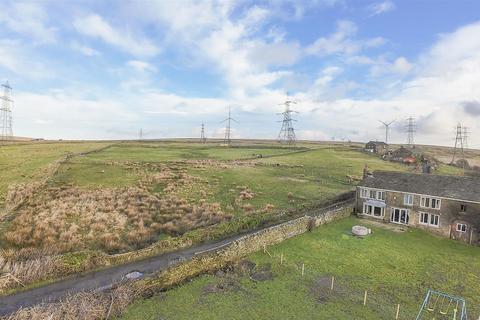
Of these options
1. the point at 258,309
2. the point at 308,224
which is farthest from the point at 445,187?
the point at 258,309

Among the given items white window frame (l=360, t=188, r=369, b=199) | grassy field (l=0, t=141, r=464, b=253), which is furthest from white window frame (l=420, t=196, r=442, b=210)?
grassy field (l=0, t=141, r=464, b=253)

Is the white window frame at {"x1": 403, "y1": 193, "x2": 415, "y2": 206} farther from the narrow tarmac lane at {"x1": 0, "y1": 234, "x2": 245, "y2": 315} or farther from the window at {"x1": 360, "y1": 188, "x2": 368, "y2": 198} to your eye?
the narrow tarmac lane at {"x1": 0, "y1": 234, "x2": 245, "y2": 315}

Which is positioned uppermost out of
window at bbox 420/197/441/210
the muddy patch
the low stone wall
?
window at bbox 420/197/441/210

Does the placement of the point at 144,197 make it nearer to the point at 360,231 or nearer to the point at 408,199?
the point at 360,231

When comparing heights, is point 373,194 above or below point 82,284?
above

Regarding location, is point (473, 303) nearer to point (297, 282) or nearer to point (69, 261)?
point (297, 282)

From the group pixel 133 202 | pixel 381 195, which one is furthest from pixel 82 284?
pixel 381 195
